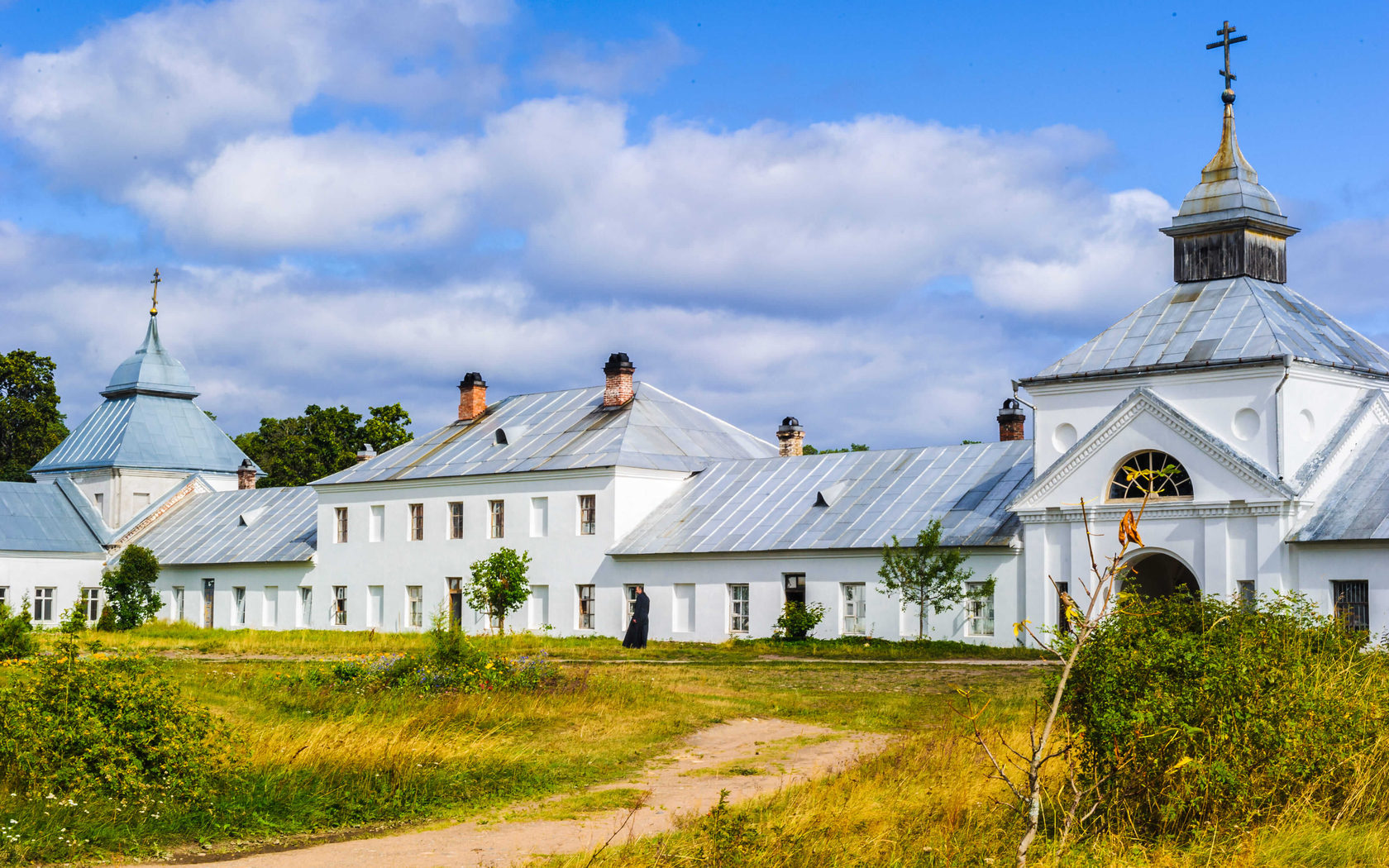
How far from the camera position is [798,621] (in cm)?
3481

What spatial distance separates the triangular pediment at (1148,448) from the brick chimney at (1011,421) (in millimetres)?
9757

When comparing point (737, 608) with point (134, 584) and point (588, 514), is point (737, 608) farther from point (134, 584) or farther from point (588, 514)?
point (134, 584)

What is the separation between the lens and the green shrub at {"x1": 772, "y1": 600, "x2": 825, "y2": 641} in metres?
34.7

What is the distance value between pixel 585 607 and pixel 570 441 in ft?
16.7

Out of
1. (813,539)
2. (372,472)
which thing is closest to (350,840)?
(813,539)

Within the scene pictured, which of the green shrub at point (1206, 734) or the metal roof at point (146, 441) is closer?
the green shrub at point (1206, 734)

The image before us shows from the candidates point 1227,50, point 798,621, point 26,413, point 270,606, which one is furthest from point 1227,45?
point 26,413

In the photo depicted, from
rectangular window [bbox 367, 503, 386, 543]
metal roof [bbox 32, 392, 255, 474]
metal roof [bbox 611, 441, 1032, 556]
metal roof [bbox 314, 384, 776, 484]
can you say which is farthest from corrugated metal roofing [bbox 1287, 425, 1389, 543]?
metal roof [bbox 32, 392, 255, 474]

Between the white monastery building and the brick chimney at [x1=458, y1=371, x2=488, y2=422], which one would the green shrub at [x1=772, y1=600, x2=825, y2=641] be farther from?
the brick chimney at [x1=458, y1=371, x2=488, y2=422]

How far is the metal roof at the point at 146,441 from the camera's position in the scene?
55.9 m

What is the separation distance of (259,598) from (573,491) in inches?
560

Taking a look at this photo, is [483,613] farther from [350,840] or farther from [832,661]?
[350,840]

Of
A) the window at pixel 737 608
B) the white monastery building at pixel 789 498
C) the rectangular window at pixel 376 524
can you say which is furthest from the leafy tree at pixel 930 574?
the rectangular window at pixel 376 524

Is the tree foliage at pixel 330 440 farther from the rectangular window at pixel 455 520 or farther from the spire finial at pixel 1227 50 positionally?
the spire finial at pixel 1227 50
